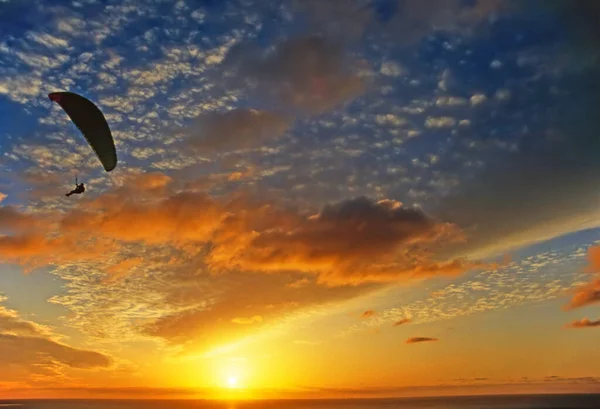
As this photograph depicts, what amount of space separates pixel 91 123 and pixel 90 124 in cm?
18

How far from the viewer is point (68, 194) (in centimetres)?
4000

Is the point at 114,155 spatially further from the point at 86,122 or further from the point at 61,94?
the point at 61,94

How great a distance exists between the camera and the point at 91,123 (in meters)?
41.3

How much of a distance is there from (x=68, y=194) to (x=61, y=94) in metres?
8.60

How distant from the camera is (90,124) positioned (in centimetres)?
4141

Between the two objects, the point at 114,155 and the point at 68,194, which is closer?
the point at 68,194

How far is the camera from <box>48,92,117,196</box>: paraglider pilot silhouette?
1554 inches

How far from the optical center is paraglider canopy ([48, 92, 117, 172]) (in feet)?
129

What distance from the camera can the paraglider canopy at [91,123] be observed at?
129 feet

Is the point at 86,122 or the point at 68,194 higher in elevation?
the point at 86,122

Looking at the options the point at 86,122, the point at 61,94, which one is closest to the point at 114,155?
the point at 86,122

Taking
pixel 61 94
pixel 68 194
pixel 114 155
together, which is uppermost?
pixel 61 94

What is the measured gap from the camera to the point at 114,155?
44.0 m

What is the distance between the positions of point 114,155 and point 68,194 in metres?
6.03
